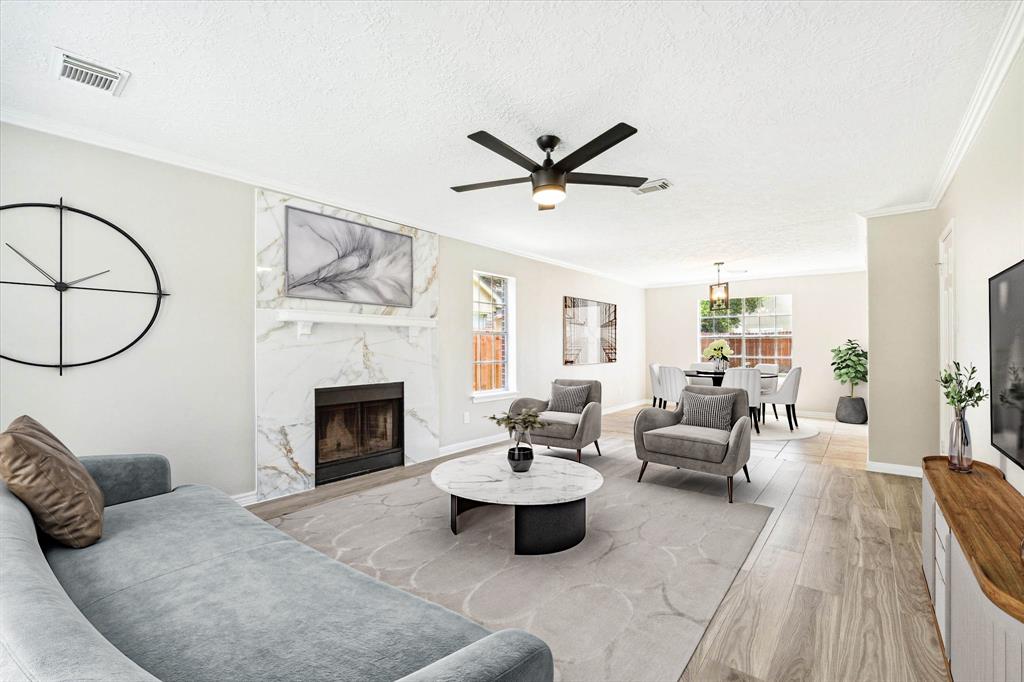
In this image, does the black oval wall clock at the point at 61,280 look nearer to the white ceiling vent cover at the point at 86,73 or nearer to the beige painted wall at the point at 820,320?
the white ceiling vent cover at the point at 86,73

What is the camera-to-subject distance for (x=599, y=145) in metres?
2.45

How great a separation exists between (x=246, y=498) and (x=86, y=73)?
114 inches

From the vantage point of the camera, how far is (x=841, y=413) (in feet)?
25.1

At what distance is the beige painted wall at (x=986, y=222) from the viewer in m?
2.10

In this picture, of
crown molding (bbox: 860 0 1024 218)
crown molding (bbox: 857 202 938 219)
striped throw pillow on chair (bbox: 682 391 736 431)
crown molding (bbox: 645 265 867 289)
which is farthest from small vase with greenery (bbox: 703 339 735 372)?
crown molding (bbox: 860 0 1024 218)

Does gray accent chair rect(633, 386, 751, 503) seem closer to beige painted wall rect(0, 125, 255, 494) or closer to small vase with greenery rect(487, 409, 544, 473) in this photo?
small vase with greenery rect(487, 409, 544, 473)

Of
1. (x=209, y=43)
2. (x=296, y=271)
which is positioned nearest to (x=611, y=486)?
(x=296, y=271)

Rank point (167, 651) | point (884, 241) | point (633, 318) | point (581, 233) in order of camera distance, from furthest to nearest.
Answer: point (633, 318), point (581, 233), point (884, 241), point (167, 651)

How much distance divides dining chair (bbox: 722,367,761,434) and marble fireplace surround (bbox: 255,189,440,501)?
4.43 metres

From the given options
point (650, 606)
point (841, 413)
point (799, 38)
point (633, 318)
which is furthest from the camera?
point (633, 318)

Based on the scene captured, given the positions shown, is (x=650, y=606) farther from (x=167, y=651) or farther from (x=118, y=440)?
(x=118, y=440)

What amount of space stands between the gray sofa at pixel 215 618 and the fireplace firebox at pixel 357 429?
2264 millimetres

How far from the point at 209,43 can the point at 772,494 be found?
4.79 meters

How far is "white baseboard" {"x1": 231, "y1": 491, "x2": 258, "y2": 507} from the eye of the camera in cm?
367
